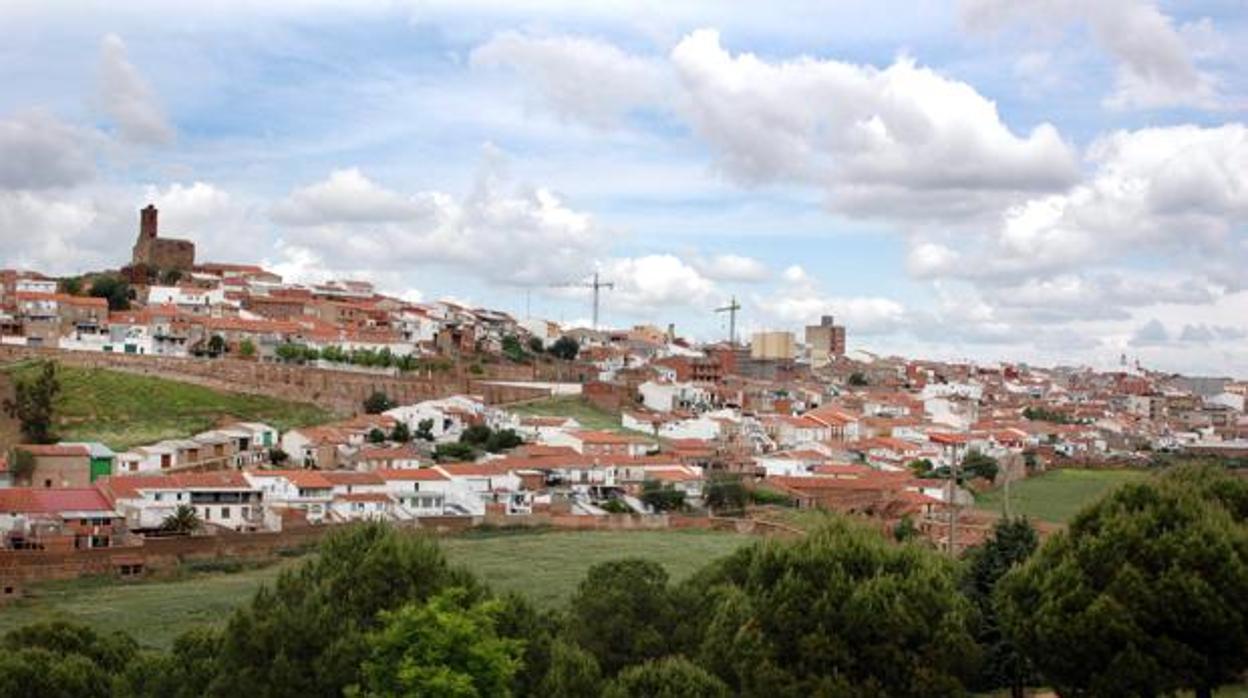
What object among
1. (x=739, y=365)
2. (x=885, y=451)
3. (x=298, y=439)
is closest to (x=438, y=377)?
(x=298, y=439)

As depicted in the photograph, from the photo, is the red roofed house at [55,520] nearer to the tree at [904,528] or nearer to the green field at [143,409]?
the green field at [143,409]

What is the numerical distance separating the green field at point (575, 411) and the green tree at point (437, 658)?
2097 inches

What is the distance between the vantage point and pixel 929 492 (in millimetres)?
54688

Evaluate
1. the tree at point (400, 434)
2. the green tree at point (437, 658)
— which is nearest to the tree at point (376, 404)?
the tree at point (400, 434)

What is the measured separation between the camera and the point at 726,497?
5209 cm

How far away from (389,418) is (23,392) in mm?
15316

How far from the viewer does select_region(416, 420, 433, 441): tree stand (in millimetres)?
58594

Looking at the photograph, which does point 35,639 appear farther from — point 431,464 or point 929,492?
point 929,492

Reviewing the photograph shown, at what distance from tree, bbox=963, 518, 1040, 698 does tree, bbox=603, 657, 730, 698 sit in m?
5.91

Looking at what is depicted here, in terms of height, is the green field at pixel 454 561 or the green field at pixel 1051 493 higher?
the green field at pixel 1051 493

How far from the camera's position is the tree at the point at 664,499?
168ft

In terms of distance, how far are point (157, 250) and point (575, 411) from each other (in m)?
41.1

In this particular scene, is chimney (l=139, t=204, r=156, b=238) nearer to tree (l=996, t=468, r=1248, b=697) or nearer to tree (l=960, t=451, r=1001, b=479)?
tree (l=960, t=451, r=1001, b=479)

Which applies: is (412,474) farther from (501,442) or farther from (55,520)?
(55,520)
